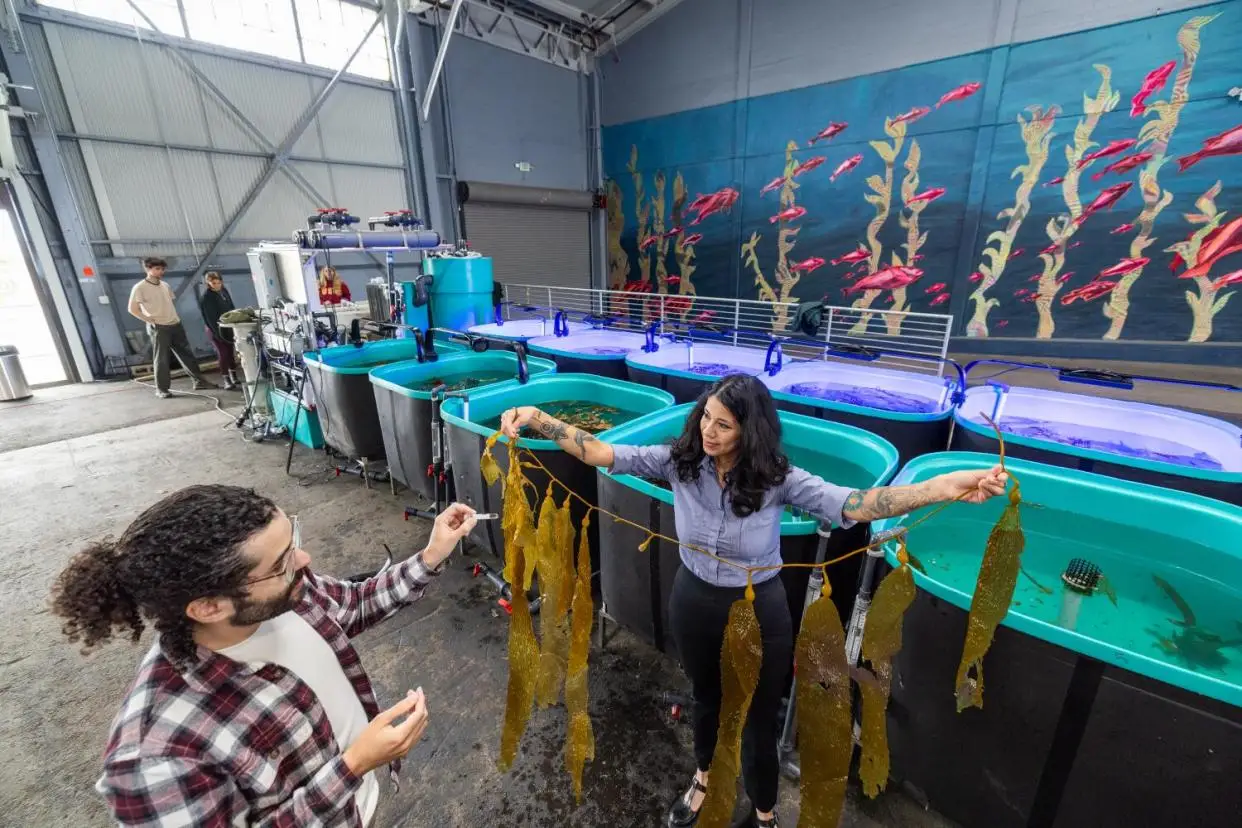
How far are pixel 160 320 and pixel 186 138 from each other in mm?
3149

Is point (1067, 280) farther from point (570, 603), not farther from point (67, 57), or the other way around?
point (67, 57)

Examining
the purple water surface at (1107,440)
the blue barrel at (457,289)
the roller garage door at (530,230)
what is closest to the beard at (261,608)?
the purple water surface at (1107,440)

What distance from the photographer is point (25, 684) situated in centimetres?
255

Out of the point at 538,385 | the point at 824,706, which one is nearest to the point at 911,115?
the point at 538,385

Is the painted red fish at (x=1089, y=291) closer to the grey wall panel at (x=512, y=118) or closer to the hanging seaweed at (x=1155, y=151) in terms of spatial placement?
the hanging seaweed at (x=1155, y=151)

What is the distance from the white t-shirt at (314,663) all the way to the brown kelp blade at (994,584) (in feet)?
5.15

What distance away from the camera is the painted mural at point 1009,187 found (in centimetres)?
614

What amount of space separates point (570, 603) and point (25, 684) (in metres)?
2.92

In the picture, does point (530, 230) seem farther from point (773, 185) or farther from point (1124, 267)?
point (1124, 267)

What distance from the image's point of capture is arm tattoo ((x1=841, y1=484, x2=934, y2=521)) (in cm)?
140

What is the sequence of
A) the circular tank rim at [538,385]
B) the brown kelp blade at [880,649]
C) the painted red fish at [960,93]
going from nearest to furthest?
the brown kelp blade at [880,649], the circular tank rim at [538,385], the painted red fish at [960,93]

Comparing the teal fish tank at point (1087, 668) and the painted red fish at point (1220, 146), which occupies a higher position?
the painted red fish at point (1220, 146)

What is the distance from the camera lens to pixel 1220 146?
5977 millimetres

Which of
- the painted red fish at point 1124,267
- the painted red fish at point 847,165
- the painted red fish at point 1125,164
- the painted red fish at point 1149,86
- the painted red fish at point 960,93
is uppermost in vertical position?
the painted red fish at point 960,93
